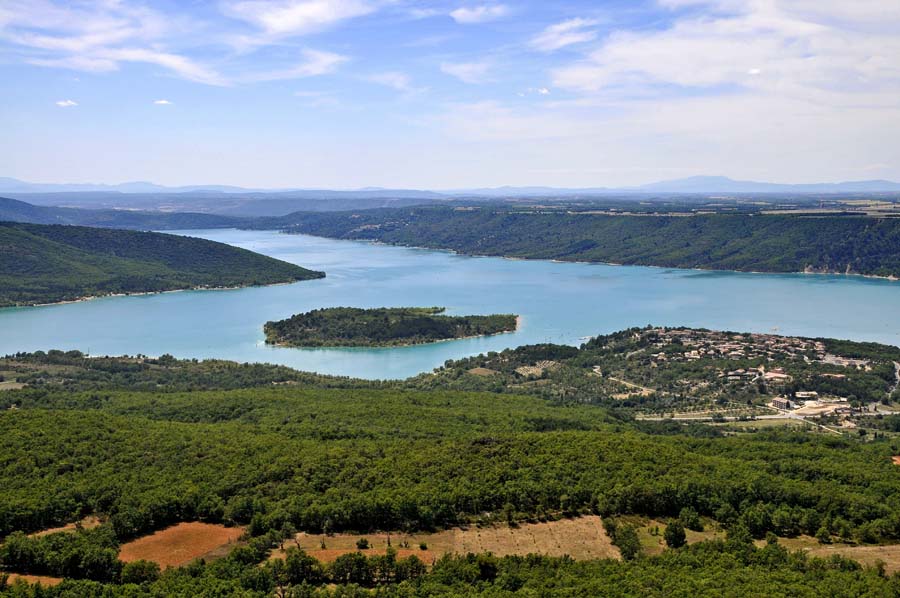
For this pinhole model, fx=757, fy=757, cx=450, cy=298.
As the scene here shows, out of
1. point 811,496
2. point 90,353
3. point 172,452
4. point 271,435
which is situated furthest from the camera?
point 90,353

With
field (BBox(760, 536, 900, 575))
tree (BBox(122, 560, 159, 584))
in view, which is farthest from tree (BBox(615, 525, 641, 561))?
tree (BBox(122, 560, 159, 584))

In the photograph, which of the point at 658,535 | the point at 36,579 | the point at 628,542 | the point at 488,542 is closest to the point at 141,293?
the point at 36,579

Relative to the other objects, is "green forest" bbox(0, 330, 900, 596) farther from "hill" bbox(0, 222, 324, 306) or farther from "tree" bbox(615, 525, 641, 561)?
"hill" bbox(0, 222, 324, 306)

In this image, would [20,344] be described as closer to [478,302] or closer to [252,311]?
[252,311]

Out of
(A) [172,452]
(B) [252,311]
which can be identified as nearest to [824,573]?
(A) [172,452]

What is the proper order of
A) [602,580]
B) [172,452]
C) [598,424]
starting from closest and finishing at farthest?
[602,580] → [172,452] → [598,424]

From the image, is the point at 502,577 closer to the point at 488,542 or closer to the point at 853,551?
the point at 488,542

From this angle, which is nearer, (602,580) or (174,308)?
(602,580)
